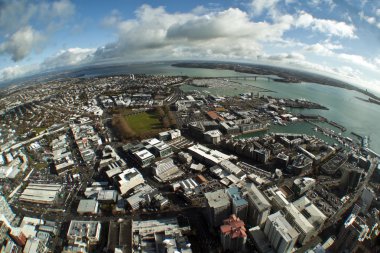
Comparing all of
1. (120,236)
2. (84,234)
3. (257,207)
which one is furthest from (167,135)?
(257,207)

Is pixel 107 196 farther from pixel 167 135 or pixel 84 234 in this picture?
pixel 167 135

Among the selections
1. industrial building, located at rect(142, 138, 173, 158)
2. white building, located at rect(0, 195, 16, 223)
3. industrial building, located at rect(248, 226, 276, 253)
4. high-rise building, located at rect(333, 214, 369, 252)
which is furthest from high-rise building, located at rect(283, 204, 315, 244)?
white building, located at rect(0, 195, 16, 223)

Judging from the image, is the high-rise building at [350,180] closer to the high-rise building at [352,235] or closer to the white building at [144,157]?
the high-rise building at [352,235]

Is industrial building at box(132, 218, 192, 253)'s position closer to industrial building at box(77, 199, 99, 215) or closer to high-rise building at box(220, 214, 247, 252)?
high-rise building at box(220, 214, 247, 252)

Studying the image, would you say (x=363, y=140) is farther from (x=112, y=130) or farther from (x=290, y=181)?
(x=112, y=130)

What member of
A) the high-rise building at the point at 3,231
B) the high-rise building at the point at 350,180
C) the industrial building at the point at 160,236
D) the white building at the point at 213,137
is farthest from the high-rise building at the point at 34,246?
the high-rise building at the point at 350,180

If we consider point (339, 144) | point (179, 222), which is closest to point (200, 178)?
point (179, 222)

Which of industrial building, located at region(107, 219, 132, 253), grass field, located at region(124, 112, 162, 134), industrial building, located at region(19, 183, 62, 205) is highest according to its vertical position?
grass field, located at region(124, 112, 162, 134)

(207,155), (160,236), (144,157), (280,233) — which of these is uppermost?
(280,233)
